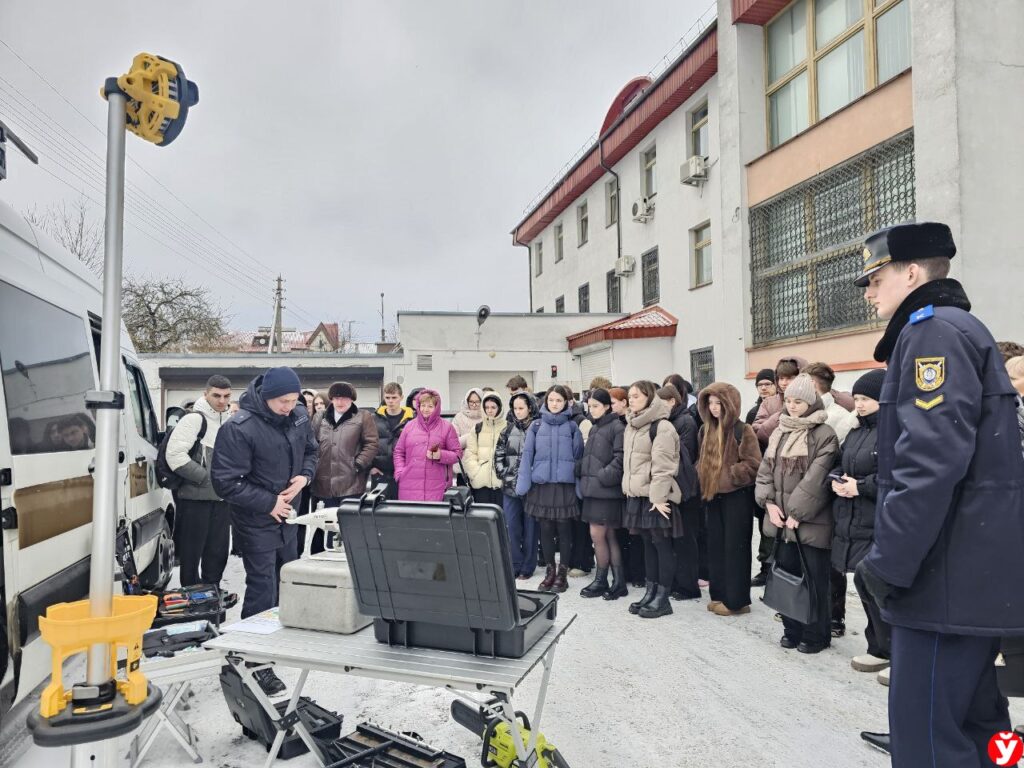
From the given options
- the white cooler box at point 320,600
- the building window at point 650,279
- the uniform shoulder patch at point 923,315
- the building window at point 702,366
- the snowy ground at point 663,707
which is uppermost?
the building window at point 650,279

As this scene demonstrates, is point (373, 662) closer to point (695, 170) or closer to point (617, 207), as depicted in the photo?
point (695, 170)

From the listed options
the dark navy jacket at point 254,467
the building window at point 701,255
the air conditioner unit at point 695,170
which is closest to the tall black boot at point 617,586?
the dark navy jacket at point 254,467

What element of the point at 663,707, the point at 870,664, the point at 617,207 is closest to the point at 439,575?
the point at 663,707

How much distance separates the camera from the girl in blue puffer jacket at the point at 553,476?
6.45 metres

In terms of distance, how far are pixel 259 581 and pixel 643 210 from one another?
1539cm

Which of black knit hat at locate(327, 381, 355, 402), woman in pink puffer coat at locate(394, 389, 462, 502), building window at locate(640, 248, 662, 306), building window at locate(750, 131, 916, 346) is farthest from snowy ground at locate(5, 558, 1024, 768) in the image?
building window at locate(640, 248, 662, 306)

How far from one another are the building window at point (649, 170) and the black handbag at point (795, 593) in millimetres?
14511

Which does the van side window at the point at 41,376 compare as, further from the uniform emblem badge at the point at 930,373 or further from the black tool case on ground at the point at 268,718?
the uniform emblem badge at the point at 930,373

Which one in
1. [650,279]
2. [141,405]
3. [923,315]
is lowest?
[141,405]

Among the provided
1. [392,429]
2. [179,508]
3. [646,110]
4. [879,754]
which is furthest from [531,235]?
[879,754]

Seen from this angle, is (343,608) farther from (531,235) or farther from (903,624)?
(531,235)

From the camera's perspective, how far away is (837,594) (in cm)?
503

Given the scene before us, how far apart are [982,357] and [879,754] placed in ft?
7.07

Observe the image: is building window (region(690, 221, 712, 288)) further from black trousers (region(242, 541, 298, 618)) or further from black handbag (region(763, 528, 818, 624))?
black trousers (region(242, 541, 298, 618))
